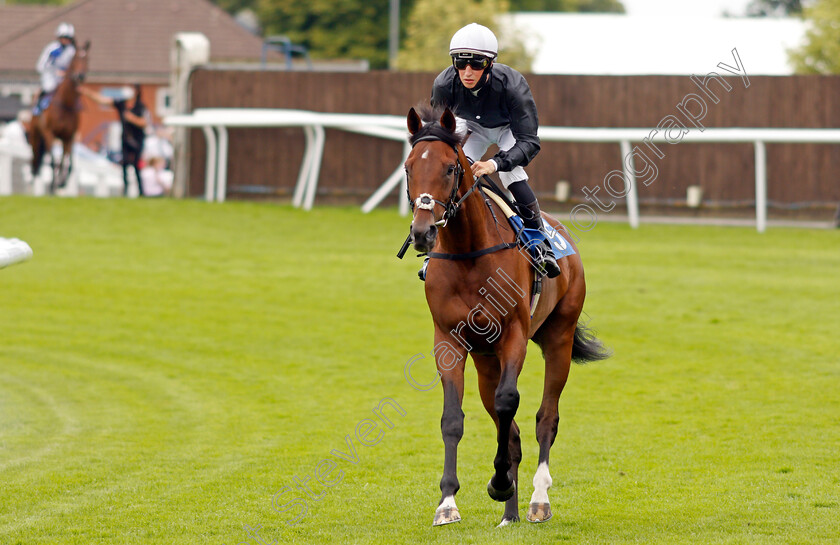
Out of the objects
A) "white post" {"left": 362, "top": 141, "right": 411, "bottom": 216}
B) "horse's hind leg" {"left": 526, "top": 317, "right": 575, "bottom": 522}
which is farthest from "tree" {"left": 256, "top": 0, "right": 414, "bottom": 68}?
"horse's hind leg" {"left": 526, "top": 317, "right": 575, "bottom": 522}

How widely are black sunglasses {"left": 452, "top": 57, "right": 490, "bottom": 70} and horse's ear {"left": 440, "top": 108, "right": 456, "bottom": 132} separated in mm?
540

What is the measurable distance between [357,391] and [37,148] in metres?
15.1

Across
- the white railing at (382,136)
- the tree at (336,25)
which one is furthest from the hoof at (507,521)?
the tree at (336,25)

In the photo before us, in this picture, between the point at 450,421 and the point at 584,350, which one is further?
the point at 584,350

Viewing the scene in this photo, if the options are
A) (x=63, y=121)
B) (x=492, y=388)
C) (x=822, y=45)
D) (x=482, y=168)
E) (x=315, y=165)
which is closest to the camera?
(x=482, y=168)

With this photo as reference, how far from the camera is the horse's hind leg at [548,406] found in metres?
6.43

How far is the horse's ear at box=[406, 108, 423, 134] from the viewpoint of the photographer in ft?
19.4

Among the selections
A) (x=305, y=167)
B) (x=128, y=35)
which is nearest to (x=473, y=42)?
(x=305, y=167)

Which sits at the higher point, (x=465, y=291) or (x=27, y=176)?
(x=465, y=291)

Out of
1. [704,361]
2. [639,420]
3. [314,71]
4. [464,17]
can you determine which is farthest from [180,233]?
[464,17]

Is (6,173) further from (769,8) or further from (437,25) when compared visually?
(769,8)

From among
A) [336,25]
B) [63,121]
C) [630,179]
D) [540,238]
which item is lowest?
[630,179]

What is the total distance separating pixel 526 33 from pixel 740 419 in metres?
35.5

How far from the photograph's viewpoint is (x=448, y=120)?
5988mm
